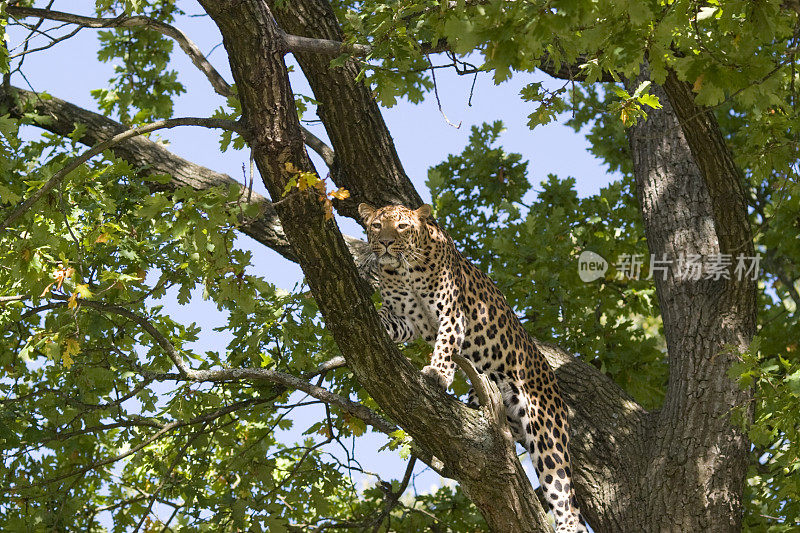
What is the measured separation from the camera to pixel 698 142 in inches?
243

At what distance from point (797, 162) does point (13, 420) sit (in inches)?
219

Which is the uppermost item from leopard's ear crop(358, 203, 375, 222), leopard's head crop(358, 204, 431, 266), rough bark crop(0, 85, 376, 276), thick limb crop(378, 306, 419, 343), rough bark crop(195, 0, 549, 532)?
rough bark crop(0, 85, 376, 276)

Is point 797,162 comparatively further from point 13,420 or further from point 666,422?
point 13,420

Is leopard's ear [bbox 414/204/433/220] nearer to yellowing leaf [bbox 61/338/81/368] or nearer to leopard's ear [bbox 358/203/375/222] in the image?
leopard's ear [bbox 358/203/375/222]

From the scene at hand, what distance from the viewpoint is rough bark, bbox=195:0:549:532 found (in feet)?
15.8

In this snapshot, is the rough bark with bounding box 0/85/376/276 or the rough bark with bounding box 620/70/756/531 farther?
the rough bark with bounding box 0/85/376/276

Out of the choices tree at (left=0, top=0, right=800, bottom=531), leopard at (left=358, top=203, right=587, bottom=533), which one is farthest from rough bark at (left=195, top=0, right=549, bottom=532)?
leopard at (left=358, top=203, right=587, bottom=533)

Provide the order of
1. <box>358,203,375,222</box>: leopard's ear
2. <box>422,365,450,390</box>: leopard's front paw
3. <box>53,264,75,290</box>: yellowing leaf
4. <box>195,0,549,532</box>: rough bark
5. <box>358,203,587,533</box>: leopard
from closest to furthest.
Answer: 1. <box>195,0,549,532</box>: rough bark
2. <box>53,264,75,290</box>: yellowing leaf
3. <box>422,365,450,390</box>: leopard's front paw
4. <box>358,203,587,533</box>: leopard
5. <box>358,203,375,222</box>: leopard's ear

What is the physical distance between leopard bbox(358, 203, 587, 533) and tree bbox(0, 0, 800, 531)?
0.25m

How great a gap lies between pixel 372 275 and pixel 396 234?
805mm

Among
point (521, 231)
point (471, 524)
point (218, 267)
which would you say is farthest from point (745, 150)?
point (471, 524)

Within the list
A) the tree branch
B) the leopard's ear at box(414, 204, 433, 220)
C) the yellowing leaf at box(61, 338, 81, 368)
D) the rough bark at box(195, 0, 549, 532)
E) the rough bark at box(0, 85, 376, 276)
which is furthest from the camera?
the rough bark at box(0, 85, 376, 276)

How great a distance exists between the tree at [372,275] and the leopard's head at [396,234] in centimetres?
23

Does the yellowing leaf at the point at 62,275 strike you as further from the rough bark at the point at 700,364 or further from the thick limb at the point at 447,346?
the rough bark at the point at 700,364
